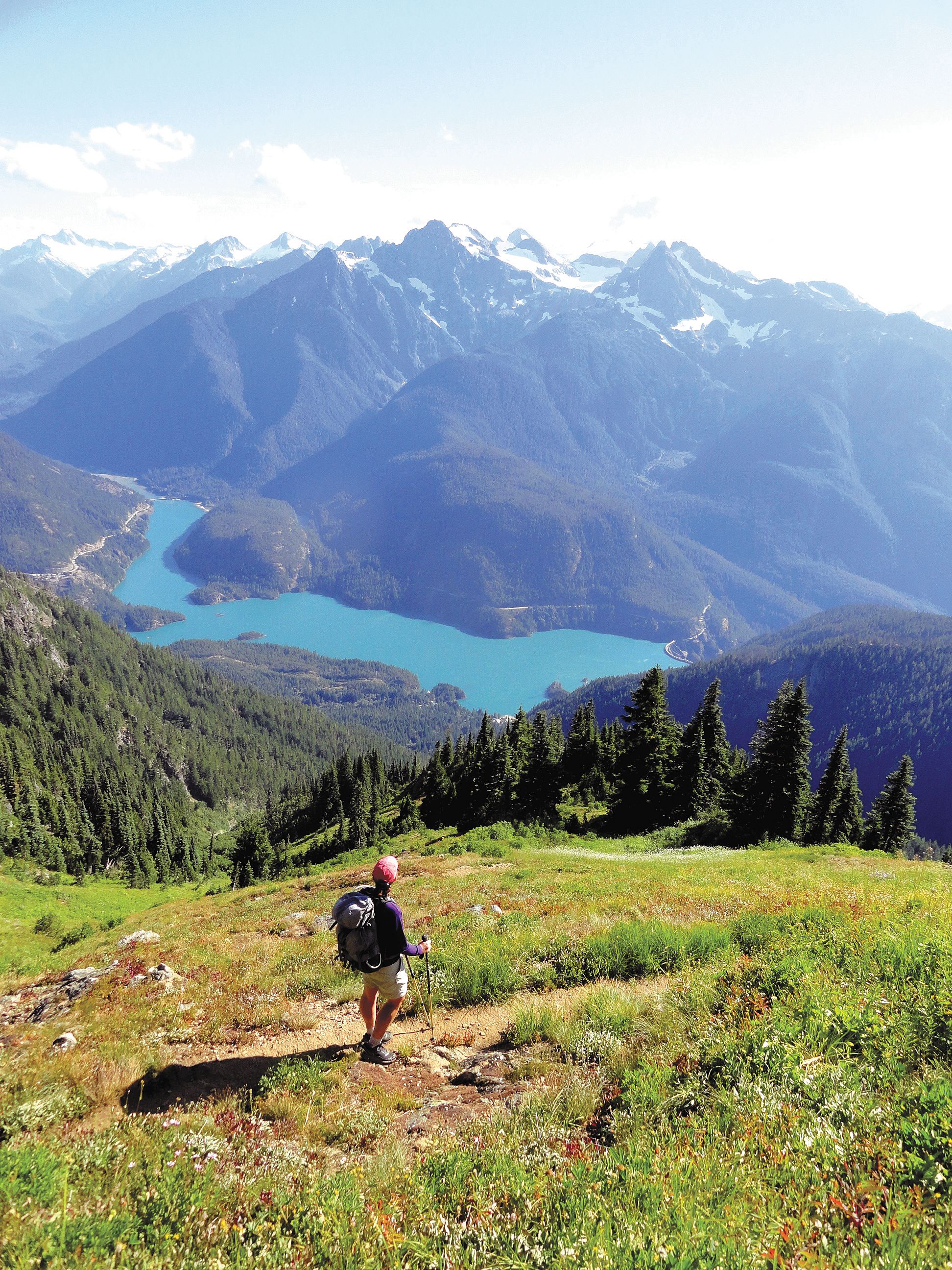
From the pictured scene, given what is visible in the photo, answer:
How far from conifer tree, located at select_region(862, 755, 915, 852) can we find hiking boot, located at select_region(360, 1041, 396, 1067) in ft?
207

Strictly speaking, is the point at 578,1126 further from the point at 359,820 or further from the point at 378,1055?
the point at 359,820

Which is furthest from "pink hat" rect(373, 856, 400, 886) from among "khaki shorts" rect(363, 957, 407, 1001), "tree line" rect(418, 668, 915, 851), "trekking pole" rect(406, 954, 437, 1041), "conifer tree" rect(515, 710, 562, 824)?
"conifer tree" rect(515, 710, 562, 824)

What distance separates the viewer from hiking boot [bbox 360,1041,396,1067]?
313 inches

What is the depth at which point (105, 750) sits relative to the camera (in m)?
134

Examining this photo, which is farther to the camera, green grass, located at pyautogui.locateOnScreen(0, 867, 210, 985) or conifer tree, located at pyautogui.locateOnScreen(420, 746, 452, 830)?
conifer tree, located at pyautogui.locateOnScreen(420, 746, 452, 830)

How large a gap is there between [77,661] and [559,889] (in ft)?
597

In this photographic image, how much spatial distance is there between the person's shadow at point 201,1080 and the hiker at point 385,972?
45cm

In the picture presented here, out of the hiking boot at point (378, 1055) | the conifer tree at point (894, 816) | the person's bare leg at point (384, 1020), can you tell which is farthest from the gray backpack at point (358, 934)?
the conifer tree at point (894, 816)

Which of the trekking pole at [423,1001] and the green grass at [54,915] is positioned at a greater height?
the trekking pole at [423,1001]

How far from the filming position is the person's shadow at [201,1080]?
685cm

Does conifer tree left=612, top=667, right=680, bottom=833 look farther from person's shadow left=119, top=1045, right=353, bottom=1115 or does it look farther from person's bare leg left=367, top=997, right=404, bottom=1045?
person's shadow left=119, top=1045, right=353, bottom=1115

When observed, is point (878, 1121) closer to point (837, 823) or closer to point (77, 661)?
point (837, 823)

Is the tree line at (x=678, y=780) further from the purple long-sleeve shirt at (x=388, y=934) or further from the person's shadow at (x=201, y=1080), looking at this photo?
the person's shadow at (x=201, y=1080)

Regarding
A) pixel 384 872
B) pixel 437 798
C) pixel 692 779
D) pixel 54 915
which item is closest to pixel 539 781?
pixel 692 779
